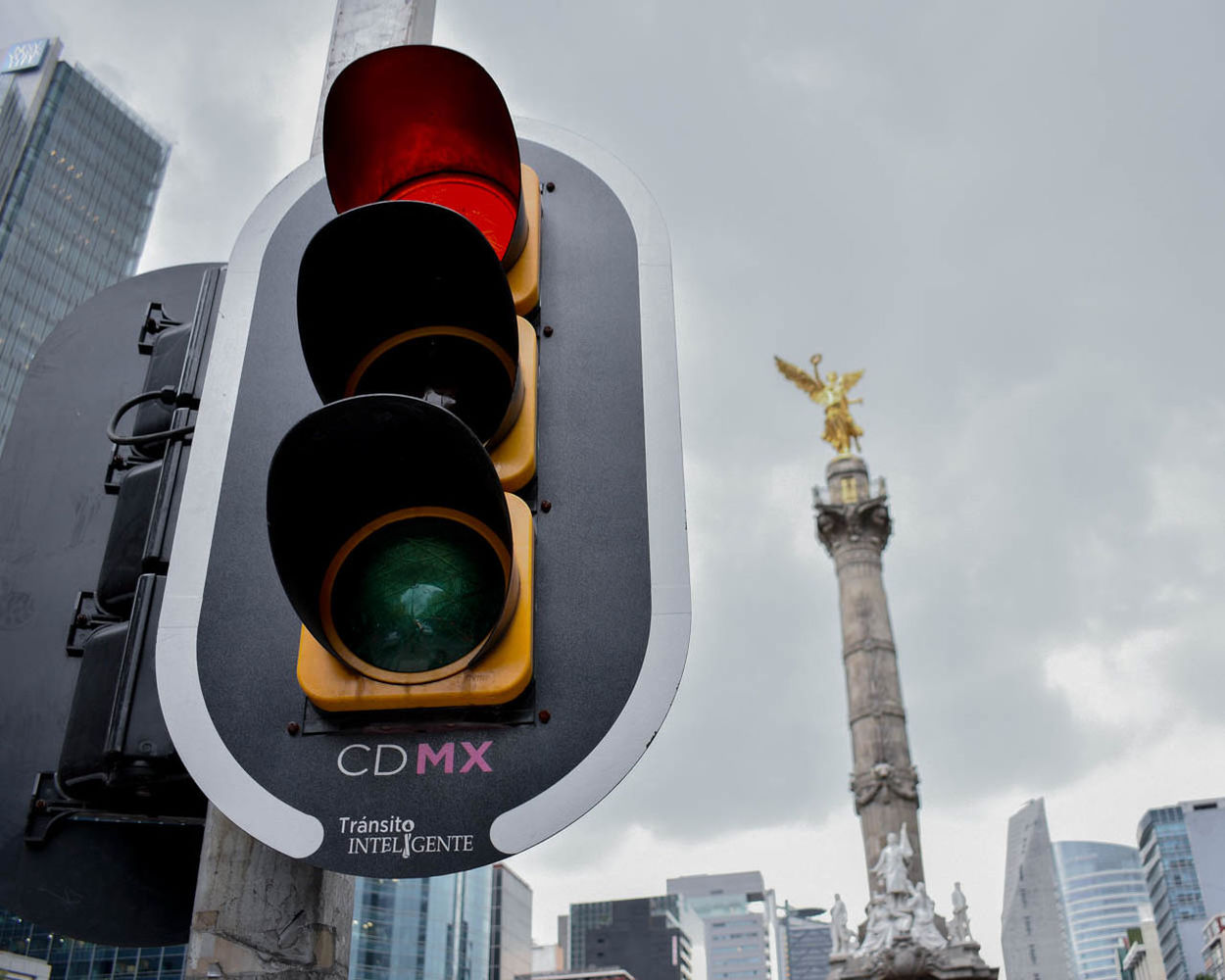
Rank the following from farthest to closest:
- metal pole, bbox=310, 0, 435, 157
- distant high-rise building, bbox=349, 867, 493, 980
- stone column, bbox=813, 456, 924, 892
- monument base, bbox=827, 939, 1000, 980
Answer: distant high-rise building, bbox=349, 867, 493, 980
stone column, bbox=813, 456, 924, 892
monument base, bbox=827, 939, 1000, 980
metal pole, bbox=310, 0, 435, 157

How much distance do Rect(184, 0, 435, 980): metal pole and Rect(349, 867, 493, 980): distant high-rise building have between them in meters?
63.6

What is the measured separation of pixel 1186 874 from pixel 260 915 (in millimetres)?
90991

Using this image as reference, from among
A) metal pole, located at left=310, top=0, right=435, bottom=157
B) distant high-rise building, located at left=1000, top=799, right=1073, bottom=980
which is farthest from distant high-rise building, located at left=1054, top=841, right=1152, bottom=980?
metal pole, located at left=310, top=0, right=435, bottom=157

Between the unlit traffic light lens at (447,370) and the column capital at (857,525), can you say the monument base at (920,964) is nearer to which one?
the column capital at (857,525)

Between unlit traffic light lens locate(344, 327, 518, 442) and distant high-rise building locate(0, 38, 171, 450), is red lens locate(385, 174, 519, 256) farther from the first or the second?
distant high-rise building locate(0, 38, 171, 450)

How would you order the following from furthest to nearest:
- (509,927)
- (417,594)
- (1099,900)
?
(1099,900) < (509,927) < (417,594)

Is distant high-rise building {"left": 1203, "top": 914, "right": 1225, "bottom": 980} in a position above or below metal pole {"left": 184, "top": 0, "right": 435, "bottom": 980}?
above

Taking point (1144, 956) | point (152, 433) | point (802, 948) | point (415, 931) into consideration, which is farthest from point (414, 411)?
point (802, 948)

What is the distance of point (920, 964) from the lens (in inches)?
1098

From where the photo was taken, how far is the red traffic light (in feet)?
8.00

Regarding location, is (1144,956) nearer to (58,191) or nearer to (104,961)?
(104,961)

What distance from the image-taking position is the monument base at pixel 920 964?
27500 millimetres

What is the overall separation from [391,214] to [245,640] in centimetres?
85

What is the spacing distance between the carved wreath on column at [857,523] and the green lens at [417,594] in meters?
36.5
